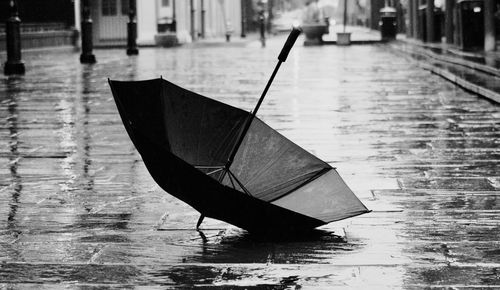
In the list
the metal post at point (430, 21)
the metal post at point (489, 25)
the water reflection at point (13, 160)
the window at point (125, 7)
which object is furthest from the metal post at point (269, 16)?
the water reflection at point (13, 160)

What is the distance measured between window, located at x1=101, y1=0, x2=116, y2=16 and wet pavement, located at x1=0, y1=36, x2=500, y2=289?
3439 cm

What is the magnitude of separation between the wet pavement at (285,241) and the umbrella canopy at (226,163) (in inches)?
6.4

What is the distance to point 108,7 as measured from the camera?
4938 centimetres

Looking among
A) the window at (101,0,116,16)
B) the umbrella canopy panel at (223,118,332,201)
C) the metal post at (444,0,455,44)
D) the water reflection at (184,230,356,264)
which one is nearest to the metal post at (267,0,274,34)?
the window at (101,0,116,16)

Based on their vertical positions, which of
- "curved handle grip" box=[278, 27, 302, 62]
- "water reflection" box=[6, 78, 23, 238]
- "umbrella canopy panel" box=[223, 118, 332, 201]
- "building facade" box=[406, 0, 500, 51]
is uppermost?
"building facade" box=[406, 0, 500, 51]

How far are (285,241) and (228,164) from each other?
1.68ft

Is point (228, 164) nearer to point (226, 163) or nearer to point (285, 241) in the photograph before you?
→ point (226, 163)

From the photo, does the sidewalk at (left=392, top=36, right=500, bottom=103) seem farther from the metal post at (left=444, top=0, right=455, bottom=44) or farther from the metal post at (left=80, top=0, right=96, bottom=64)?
the metal post at (left=80, top=0, right=96, bottom=64)

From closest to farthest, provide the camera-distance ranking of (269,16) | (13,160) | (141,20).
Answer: (13,160) → (141,20) → (269,16)

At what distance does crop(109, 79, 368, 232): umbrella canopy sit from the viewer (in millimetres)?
5590

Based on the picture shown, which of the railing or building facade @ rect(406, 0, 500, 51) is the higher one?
the railing

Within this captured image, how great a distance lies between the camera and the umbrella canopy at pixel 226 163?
5590mm

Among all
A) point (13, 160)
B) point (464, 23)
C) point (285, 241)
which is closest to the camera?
point (285, 241)

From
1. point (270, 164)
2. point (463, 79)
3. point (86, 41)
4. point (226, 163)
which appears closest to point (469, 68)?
point (463, 79)
